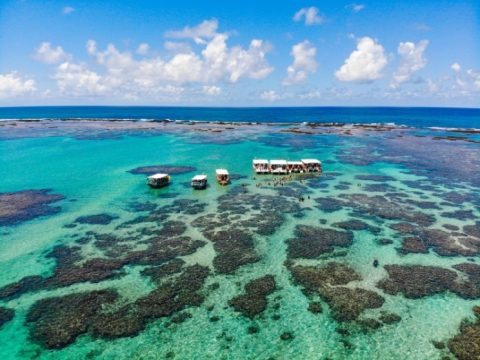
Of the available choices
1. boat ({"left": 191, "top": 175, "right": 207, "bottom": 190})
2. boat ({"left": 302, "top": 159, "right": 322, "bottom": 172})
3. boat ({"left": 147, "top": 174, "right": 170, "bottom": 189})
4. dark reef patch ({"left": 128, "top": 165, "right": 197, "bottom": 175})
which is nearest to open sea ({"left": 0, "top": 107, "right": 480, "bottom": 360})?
boat ({"left": 147, "top": 174, "right": 170, "bottom": 189})

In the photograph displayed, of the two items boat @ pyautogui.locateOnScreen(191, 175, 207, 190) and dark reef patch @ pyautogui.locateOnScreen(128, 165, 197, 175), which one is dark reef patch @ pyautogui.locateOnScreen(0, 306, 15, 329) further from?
dark reef patch @ pyautogui.locateOnScreen(128, 165, 197, 175)

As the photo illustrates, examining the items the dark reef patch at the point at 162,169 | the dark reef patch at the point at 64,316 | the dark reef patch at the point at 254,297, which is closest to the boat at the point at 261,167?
the dark reef patch at the point at 162,169

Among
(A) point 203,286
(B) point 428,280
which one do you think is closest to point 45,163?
(A) point 203,286

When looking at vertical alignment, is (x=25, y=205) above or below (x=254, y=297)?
above

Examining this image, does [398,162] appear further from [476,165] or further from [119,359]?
[119,359]

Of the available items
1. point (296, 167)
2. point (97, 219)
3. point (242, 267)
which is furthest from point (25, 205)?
point (296, 167)

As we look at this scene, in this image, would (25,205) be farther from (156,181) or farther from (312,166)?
(312,166)
